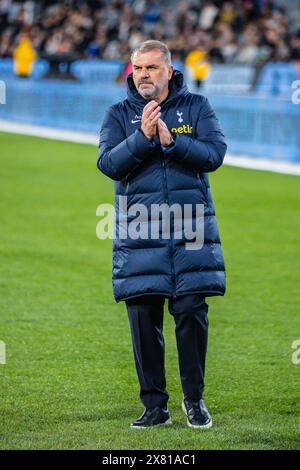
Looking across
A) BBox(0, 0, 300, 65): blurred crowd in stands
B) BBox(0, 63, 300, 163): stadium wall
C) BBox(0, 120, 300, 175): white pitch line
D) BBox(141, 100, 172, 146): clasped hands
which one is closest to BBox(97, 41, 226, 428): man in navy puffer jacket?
BBox(141, 100, 172, 146): clasped hands

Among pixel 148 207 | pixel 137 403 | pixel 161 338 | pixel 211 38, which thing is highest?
pixel 211 38

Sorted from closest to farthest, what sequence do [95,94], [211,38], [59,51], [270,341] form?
[270,341] → [95,94] → [211,38] → [59,51]

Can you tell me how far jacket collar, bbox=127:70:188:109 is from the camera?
6.05 m

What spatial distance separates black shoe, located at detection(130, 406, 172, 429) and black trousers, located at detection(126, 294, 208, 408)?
0.03 metres

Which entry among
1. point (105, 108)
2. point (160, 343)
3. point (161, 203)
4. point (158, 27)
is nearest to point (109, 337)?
point (160, 343)

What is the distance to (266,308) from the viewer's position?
9.72 metres

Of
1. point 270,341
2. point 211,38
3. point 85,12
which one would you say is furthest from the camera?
point 85,12

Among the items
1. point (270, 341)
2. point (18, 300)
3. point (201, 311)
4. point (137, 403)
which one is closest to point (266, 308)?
point (270, 341)

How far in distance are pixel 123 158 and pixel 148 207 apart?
0.30 metres

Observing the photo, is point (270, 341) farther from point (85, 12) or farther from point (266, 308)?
point (85, 12)

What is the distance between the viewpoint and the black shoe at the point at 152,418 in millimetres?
6184

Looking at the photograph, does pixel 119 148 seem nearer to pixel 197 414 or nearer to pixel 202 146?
pixel 202 146

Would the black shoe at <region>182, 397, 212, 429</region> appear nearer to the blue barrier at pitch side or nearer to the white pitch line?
the white pitch line

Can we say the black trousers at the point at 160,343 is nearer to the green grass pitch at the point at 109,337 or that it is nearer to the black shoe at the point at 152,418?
the black shoe at the point at 152,418
